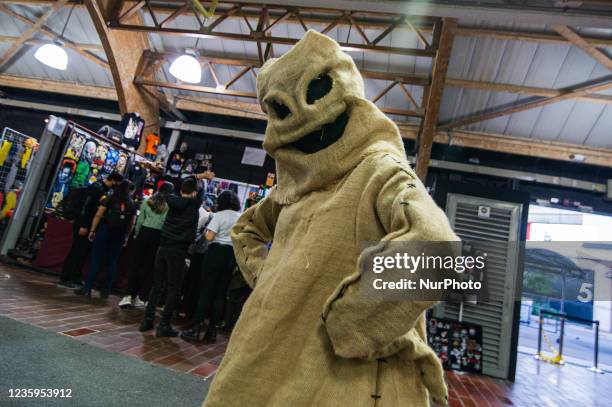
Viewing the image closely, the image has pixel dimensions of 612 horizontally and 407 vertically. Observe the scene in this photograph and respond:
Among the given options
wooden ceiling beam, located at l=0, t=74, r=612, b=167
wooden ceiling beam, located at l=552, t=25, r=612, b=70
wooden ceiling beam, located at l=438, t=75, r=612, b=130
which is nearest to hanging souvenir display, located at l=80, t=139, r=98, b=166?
wooden ceiling beam, located at l=0, t=74, r=612, b=167

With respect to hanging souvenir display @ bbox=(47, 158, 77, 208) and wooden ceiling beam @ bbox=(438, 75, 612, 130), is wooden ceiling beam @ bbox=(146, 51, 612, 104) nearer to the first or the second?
wooden ceiling beam @ bbox=(438, 75, 612, 130)

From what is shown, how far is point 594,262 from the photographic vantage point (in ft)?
3.16

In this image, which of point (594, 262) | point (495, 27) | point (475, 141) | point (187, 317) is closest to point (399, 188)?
point (594, 262)

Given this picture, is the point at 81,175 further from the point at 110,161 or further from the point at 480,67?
the point at 480,67

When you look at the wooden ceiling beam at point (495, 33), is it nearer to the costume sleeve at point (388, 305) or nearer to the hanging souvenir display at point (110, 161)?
the hanging souvenir display at point (110, 161)

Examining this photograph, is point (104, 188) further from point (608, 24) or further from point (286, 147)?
point (608, 24)

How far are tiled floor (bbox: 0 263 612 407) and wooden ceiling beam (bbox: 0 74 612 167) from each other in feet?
15.2

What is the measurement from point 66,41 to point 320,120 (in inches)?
391

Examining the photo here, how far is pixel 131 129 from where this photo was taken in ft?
24.2

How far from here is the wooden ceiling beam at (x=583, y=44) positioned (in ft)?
15.6

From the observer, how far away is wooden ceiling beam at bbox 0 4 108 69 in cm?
751

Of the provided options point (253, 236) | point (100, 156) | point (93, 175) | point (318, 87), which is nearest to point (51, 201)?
point (93, 175)

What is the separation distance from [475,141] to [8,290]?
859 cm

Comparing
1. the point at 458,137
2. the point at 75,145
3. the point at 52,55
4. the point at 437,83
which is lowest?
the point at 75,145
